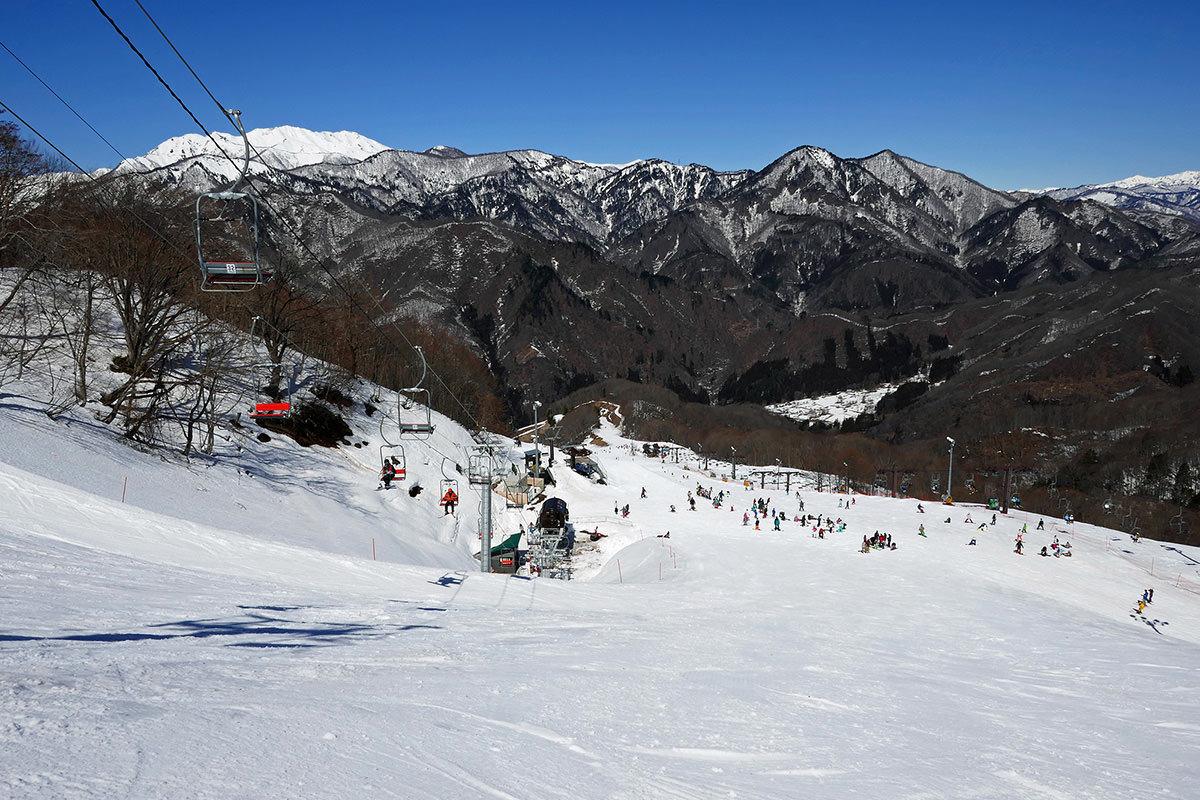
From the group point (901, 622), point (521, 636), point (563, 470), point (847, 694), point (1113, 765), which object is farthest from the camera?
point (563, 470)

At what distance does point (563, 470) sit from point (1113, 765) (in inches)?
2582

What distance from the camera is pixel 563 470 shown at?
73.6 metres

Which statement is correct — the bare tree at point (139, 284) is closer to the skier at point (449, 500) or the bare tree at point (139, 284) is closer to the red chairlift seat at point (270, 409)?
the red chairlift seat at point (270, 409)

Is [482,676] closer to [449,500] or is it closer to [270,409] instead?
[270,409]

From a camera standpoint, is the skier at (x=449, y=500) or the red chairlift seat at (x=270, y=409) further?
the skier at (x=449, y=500)

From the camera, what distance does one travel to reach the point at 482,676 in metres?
9.20

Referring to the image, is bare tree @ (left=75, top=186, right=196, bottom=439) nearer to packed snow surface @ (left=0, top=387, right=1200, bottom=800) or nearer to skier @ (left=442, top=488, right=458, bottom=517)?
packed snow surface @ (left=0, top=387, right=1200, bottom=800)

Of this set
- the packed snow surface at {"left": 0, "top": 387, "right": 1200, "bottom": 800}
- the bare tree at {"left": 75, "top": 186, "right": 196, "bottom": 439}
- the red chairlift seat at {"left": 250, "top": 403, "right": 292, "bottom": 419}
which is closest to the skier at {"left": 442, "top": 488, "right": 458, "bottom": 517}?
the packed snow surface at {"left": 0, "top": 387, "right": 1200, "bottom": 800}

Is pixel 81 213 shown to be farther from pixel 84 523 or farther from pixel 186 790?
pixel 186 790

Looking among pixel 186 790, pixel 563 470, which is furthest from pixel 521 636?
pixel 563 470

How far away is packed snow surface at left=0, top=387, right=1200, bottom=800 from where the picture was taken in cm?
554

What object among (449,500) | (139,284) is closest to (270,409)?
(139,284)

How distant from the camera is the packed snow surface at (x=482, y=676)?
5543mm

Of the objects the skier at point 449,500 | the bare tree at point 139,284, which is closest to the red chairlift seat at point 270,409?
the bare tree at point 139,284
